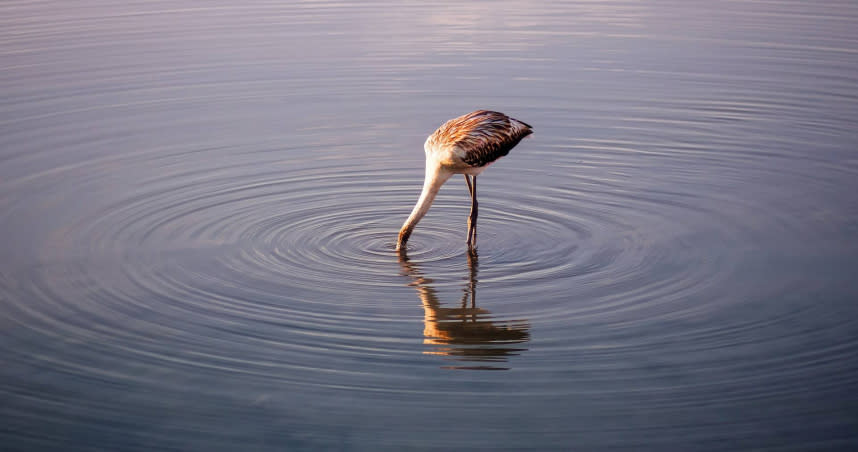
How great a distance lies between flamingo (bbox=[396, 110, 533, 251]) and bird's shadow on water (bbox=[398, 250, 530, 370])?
3.59 feet

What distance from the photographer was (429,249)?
10.5 m

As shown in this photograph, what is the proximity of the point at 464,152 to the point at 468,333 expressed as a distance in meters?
2.33

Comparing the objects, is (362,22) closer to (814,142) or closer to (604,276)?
(814,142)

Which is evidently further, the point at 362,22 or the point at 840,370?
the point at 362,22

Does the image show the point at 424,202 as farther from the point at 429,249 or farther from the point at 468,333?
the point at 468,333

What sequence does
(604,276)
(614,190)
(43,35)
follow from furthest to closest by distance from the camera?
(43,35)
(614,190)
(604,276)

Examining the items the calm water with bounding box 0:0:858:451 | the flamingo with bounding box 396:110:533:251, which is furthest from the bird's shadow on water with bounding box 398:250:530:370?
the flamingo with bounding box 396:110:533:251

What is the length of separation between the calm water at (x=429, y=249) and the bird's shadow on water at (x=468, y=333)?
27 millimetres

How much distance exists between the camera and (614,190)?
39.0 feet

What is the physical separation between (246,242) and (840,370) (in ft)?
19.2

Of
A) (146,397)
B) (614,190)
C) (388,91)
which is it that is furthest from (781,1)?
(146,397)

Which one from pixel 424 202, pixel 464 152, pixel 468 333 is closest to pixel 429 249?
pixel 424 202

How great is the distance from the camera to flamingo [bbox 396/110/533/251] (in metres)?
10.3

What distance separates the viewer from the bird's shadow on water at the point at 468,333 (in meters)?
8.08
